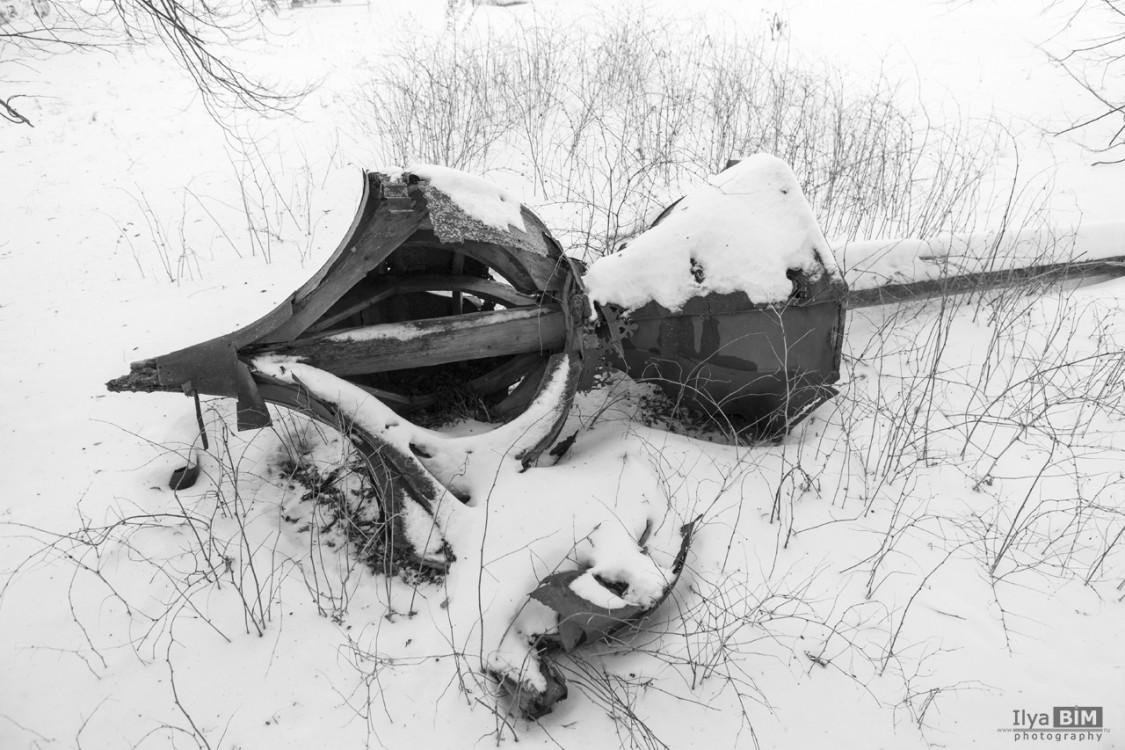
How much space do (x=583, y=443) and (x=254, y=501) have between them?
150cm

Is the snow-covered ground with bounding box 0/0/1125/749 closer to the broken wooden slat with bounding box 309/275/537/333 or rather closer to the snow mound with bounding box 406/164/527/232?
the broken wooden slat with bounding box 309/275/537/333

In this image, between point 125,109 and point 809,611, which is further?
point 125,109

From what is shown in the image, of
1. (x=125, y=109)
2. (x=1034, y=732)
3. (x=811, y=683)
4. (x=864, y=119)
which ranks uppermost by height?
(x=125, y=109)

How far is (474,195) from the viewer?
3.08 m

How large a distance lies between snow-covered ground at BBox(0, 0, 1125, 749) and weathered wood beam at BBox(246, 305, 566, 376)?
522mm

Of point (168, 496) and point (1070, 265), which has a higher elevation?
point (1070, 265)

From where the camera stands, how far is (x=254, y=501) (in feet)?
10.4

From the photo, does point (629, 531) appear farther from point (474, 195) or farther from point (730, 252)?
point (474, 195)

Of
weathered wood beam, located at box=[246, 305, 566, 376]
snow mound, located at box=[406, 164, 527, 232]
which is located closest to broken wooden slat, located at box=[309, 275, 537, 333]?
weathered wood beam, located at box=[246, 305, 566, 376]

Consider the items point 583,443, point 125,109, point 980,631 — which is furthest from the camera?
point 125,109

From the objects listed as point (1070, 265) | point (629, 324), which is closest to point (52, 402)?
point (629, 324)

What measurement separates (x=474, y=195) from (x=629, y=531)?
1544 mm

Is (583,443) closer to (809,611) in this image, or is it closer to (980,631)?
(809,611)

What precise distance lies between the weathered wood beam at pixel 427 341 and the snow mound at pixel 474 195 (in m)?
0.41
